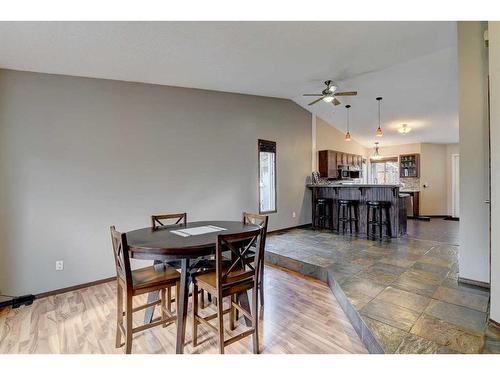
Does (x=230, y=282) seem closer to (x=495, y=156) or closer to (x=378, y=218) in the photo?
(x=495, y=156)

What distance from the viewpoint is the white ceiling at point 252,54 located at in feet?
7.82

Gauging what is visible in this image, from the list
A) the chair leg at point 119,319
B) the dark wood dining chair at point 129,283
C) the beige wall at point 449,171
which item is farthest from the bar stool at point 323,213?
the beige wall at point 449,171

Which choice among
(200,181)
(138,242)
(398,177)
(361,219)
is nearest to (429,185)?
(398,177)

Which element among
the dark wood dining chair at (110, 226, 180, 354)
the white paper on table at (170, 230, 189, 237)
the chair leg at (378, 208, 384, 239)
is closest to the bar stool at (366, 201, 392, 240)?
the chair leg at (378, 208, 384, 239)

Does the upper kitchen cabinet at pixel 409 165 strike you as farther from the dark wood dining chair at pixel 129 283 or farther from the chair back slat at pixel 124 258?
the chair back slat at pixel 124 258

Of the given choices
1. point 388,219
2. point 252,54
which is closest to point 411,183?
point 388,219

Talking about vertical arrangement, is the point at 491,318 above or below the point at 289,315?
above

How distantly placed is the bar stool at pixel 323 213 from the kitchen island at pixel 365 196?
7 centimetres

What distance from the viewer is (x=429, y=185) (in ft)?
25.3

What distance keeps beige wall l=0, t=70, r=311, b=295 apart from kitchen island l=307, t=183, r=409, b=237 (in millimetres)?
2326
